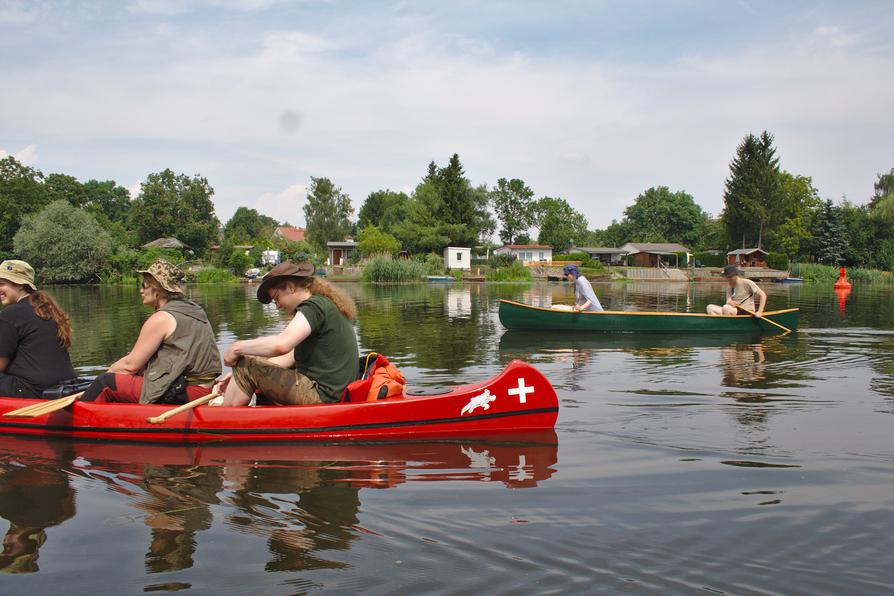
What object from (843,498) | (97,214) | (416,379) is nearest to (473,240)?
(97,214)

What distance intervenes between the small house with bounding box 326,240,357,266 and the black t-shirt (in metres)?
64.0

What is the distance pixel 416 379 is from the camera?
9.62 metres

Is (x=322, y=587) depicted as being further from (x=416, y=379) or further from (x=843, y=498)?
(x=416, y=379)

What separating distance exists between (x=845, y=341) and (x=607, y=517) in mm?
11950

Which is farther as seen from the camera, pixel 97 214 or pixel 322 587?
pixel 97 214

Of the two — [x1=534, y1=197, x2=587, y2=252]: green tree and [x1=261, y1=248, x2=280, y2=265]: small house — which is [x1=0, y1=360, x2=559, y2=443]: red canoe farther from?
[x1=534, y1=197, x2=587, y2=252]: green tree

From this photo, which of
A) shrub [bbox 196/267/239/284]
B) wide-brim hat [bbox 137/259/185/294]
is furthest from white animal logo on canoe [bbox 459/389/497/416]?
shrub [bbox 196/267/239/284]

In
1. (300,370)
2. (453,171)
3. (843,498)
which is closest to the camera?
(843,498)

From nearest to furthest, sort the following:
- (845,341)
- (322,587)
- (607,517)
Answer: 1. (322,587)
2. (607,517)
3. (845,341)

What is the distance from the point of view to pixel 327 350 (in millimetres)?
5652

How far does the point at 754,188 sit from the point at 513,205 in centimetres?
2936

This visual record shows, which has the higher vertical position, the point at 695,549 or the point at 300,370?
the point at 300,370

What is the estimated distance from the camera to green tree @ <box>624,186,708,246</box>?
94.1 metres

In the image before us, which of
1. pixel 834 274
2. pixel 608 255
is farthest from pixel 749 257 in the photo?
pixel 608 255
